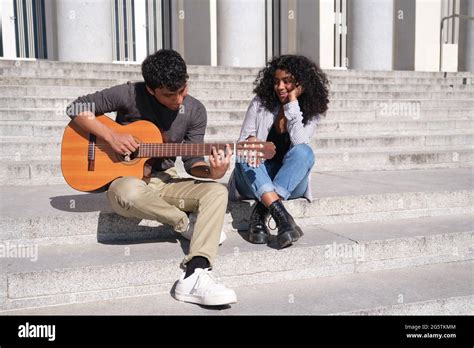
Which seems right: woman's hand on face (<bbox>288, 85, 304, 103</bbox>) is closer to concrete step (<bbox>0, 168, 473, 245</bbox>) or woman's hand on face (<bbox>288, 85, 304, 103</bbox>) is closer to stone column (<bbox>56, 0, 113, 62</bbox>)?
concrete step (<bbox>0, 168, 473, 245</bbox>)

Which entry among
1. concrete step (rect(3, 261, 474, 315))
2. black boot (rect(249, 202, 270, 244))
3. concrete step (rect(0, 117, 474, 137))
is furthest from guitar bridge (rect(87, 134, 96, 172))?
concrete step (rect(0, 117, 474, 137))

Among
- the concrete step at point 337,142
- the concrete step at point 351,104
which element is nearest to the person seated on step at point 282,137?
the concrete step at point 337,142

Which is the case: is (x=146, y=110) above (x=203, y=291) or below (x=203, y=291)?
above

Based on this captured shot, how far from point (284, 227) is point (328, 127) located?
4.11 m

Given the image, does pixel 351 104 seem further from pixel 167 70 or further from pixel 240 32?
pixel 167 70

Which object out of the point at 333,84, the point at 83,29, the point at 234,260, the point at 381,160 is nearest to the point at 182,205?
the point at 234,260

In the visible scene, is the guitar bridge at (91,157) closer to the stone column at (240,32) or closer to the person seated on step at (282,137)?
the person seated on step at (282,137)

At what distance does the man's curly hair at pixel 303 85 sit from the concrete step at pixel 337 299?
1272 mm

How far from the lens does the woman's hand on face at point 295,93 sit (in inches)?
142

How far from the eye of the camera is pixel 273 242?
337 cm

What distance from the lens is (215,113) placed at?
271 inches

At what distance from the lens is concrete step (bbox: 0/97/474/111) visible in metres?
6.21

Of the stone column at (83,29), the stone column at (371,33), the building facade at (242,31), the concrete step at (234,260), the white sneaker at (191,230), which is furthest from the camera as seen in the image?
the stone column at (371,33)

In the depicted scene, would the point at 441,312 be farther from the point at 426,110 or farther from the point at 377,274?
the point at 426,110
